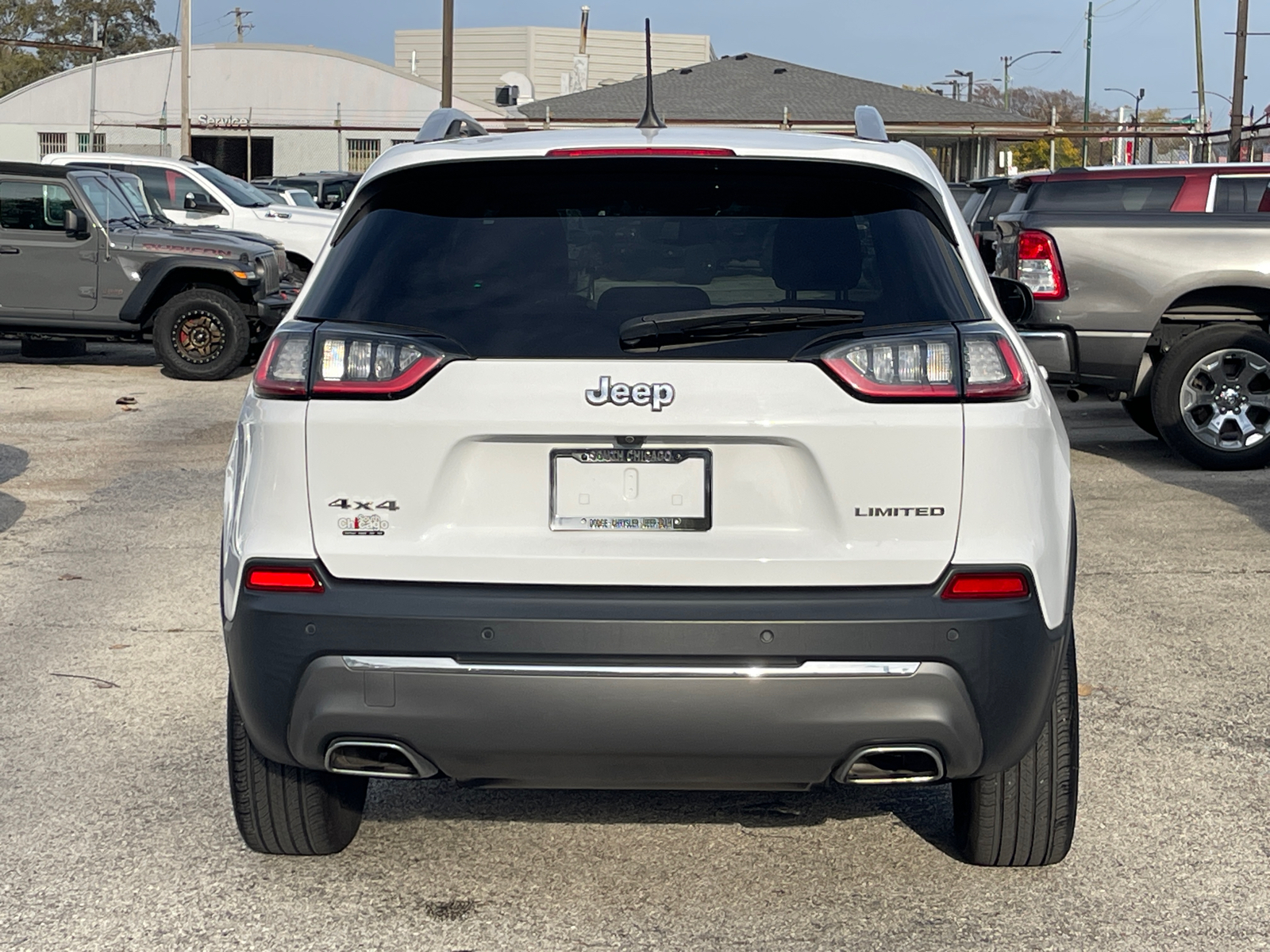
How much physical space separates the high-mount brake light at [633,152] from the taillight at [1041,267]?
274 inches

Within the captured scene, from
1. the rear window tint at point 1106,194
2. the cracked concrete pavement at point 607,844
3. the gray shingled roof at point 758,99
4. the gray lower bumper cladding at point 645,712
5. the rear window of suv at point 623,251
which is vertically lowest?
the cracked concrete pavement at point 607,844

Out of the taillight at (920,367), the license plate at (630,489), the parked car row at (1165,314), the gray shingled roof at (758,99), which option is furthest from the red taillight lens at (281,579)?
the gray shingled roof at (758,99)

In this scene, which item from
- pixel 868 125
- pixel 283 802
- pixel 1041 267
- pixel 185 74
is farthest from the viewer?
pixel 185 74

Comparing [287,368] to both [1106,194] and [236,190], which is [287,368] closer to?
[1106,194]

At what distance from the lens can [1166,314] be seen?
34.0ft

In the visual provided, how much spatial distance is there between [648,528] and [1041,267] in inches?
293

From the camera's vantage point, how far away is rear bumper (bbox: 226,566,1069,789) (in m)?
3.35

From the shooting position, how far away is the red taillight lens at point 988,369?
345cm

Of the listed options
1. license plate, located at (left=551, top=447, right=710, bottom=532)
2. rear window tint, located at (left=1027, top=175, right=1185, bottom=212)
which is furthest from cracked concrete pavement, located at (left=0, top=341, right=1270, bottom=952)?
rear window tint, located at (left=1027, top=175, right=1185, bottom=212)

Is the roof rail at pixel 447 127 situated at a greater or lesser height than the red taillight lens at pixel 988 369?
greater

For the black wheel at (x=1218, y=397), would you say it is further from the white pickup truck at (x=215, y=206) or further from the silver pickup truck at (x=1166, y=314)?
the white pickup truck at (x=215, y=206)

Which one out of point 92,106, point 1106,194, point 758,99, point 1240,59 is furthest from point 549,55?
point 1106,194

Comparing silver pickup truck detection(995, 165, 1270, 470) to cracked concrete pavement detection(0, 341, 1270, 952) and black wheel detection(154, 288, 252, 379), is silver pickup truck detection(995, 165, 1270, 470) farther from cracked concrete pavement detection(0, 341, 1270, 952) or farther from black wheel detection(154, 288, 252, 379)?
black wheel detection(154, 288, 252, 379)

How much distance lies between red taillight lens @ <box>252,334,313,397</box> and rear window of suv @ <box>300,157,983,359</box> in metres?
0.10
